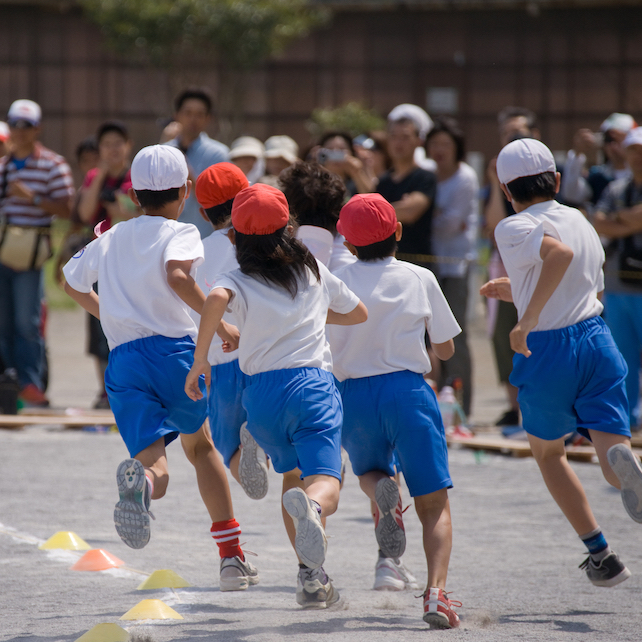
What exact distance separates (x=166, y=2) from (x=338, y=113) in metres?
6.16

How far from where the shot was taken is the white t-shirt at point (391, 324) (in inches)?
145

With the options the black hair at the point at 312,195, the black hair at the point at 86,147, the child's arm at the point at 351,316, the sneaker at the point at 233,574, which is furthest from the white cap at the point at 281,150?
the sneaker at the point at 233,574

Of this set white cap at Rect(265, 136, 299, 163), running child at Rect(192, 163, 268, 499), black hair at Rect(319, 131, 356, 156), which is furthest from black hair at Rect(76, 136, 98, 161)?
running child at Rect(192, 163, 268, 499)

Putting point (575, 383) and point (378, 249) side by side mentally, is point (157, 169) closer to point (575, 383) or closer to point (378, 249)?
point (378, 249)

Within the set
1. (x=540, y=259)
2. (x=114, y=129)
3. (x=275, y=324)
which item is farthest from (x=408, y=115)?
(x=275, y=324)

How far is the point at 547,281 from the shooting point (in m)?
3.77

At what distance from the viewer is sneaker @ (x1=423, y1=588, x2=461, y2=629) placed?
10.9 ft

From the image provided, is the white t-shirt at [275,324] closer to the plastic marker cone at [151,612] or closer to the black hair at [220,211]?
the black hair at [220,211]

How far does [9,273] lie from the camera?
8242 mm

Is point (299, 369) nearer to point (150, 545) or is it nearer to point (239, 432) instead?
point (239, 432)

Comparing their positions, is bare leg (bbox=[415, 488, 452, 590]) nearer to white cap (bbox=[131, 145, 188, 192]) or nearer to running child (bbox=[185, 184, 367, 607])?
running child (bbox=[185, 184, 367, 607])

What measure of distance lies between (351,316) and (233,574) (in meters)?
1.18

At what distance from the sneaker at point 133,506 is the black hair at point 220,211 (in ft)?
4.04

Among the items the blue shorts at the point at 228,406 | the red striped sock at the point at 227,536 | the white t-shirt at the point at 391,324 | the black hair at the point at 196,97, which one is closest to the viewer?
the white t-shirt at the point at 391,324
